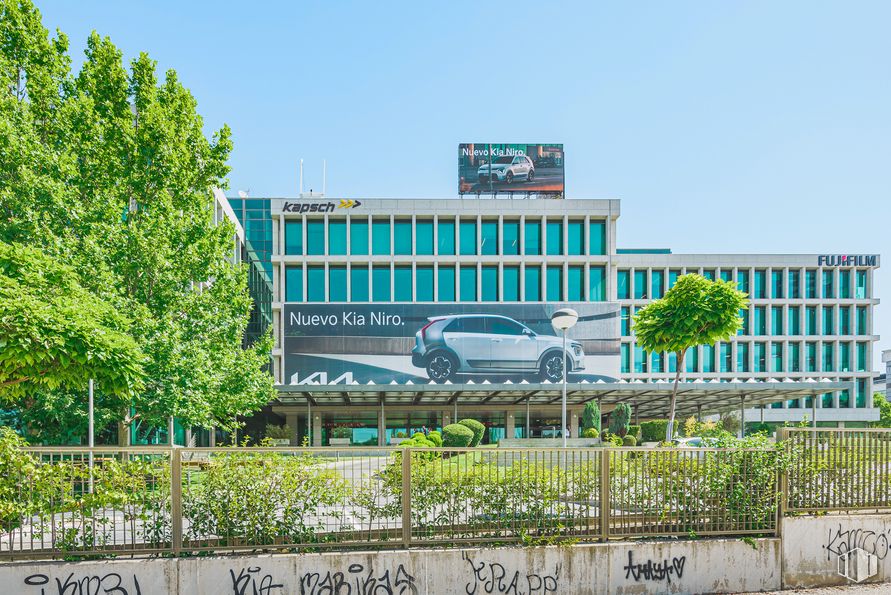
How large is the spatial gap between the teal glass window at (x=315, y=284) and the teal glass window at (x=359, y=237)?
9.06 ft

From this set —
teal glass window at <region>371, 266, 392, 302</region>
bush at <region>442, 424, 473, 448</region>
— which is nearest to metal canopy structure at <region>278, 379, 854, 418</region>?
bush at <region>442, 424, 473, 448</region>

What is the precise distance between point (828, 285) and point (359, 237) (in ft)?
156

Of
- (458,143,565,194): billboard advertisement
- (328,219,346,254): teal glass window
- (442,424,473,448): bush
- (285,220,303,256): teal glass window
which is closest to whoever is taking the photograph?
(442,424,473,448): bush

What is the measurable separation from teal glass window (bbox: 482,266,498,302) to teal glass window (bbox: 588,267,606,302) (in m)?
6.83

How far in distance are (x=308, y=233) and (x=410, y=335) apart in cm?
1052

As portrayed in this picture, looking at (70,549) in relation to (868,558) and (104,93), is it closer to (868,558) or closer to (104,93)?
(868,558)

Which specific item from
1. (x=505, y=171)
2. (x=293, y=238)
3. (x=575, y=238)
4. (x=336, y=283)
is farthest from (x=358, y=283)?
(x=575, y=238)

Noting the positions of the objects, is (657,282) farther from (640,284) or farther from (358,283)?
(358,283)

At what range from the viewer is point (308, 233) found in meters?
48.2

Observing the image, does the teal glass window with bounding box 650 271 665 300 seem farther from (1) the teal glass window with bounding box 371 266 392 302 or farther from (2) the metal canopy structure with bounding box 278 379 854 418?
(1) the teal glass window with bounding box 371 266 392 302

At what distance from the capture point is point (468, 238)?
160 ft

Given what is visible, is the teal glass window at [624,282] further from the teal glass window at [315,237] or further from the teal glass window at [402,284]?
the teal glass window at [315,237]

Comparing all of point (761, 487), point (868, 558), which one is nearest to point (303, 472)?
point (761, 487)

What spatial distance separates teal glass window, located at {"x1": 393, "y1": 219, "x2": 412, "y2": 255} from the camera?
48.3 metres
